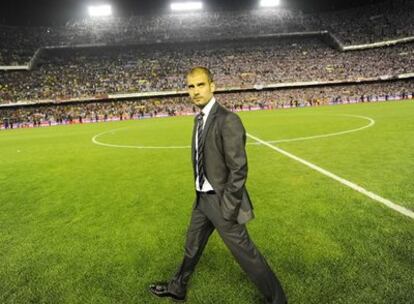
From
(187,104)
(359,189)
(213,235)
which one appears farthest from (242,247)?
(187,104)

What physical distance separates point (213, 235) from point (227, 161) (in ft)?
9.12

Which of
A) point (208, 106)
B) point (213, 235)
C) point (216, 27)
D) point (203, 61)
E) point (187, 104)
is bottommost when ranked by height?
point (187, 104)

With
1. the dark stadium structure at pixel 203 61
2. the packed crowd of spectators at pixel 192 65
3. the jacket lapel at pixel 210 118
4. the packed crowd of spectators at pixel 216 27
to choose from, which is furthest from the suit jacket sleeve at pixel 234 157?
the packed crowd of spectators at pixel 216 27

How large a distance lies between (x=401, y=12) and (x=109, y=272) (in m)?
81.4

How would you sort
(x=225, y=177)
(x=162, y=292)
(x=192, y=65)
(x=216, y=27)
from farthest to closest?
(x=216, y=27) < (x=192, y=65) < (x=162, y=292) < (x=225, y=177)

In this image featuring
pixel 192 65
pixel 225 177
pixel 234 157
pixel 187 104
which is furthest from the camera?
pixel 192 65

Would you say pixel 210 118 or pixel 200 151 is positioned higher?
pixel 210 118

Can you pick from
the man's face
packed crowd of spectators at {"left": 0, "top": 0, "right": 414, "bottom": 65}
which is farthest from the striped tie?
packed crowd of spectators at {"left": 0, "top": 0, "right": 414, "bottom": 65}

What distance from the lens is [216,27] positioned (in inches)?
2842

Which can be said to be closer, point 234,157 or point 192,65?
point 234,157

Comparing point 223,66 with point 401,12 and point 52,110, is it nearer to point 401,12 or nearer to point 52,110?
point 52,110

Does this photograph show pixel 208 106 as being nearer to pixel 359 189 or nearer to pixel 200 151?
pixel 200 151

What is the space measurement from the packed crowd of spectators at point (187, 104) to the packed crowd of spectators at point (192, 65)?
179cm

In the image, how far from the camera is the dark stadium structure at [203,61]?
5325cm
